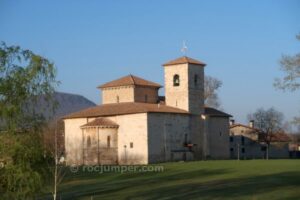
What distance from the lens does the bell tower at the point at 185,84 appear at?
64375mm

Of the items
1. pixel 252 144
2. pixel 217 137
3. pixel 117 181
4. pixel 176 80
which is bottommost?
pixel 117 181

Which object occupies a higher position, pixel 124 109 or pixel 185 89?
pixel 185 89

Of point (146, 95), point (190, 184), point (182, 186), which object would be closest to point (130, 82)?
point (146, 95)

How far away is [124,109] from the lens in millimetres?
60406

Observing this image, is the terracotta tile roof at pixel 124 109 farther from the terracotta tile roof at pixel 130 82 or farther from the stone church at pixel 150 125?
the terracotta tile roof at pixel 130 82

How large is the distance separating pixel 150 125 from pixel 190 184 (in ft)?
79.3

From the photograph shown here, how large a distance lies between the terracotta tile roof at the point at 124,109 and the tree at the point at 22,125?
39269 mm

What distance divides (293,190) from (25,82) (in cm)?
1673

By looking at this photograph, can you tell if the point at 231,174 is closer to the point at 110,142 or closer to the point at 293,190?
the point at 293,190

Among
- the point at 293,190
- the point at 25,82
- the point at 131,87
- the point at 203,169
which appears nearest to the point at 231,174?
the point at 203,169

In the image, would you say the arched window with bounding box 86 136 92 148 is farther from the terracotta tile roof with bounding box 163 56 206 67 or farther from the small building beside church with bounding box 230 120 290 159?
the small building beside church with bounding box 230 120 290 159

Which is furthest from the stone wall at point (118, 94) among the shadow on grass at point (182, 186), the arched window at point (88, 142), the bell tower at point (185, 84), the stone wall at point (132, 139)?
the shadow on grass at point (182, 186)

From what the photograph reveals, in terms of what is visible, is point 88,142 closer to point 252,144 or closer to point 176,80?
point 176,80

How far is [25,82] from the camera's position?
17.8 metres
